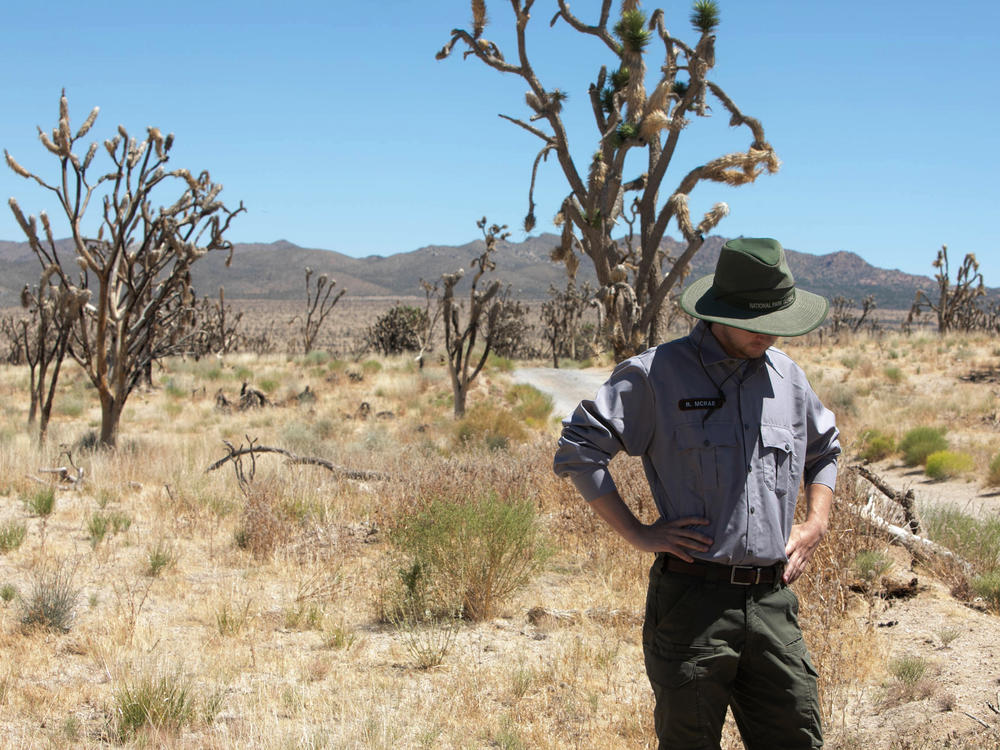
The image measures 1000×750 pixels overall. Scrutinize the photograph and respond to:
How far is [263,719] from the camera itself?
3828mm

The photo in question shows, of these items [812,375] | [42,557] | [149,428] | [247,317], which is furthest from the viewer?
[247,317]

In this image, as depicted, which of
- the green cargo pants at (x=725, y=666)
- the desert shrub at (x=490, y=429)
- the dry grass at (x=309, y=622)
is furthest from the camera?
the desert shrub at (x=490, y=429)

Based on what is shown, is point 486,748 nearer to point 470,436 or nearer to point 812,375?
point 470,436

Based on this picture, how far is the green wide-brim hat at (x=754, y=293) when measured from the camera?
2.65 metres

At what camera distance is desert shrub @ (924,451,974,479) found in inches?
462

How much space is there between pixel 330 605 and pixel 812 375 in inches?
738

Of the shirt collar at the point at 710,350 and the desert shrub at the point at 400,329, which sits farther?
the desert shrub at the point at 400,329

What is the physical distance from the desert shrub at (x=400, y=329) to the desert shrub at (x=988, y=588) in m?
29.0

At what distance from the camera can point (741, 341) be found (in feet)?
8.85

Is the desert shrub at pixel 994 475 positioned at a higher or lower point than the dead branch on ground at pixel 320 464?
higher

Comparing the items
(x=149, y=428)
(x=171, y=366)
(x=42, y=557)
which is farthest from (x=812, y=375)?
(x=42, y=557)

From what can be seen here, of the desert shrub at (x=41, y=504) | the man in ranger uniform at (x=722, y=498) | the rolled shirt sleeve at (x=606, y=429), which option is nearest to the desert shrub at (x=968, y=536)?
A: the man in ranger uniform at (x=722, y=498)

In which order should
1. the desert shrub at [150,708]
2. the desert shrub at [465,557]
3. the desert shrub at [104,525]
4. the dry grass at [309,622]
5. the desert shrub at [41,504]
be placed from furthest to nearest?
the desert shrub at [41,504], the desert shrub at [104,525], the desert shrub at [465,557], the dry grass at [309,622], the desert shrub at [150,708]

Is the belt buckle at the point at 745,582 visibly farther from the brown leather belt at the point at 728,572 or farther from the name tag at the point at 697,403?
the name tag at the point at 697,403
